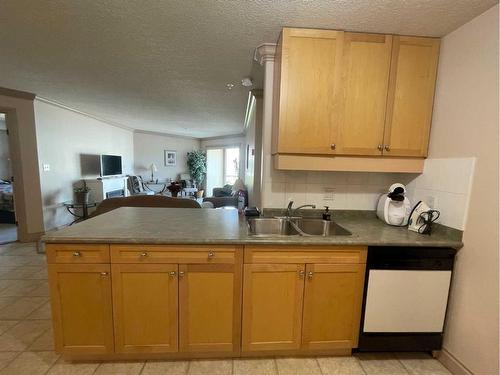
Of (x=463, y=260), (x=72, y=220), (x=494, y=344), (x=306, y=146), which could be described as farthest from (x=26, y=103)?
(x=494, y=344)

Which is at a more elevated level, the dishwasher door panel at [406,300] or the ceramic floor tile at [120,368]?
the dishwasher door panel at [406,300]

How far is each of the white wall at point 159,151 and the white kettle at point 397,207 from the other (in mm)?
7355

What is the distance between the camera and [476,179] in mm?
1452

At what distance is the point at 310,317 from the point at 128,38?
243 cm

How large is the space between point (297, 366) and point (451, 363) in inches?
39.3

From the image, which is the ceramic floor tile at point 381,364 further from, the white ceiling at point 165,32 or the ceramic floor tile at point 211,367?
the white ceiling at point 165,32

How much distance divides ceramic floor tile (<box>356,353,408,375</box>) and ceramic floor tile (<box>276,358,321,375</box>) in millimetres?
326

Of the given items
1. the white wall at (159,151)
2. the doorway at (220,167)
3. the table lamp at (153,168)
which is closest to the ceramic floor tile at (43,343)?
the table lamp at (153,168)

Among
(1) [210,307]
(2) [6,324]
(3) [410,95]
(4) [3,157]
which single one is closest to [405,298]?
(1) [210,307]

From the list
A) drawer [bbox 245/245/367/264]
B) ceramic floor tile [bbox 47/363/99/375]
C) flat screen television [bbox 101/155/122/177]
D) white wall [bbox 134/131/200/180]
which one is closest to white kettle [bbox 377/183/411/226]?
drawer [bbox 245/245/367/264]

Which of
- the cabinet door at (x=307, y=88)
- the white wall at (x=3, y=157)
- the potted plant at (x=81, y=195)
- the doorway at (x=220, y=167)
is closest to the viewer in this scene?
the cabinet door at (x=307, y=88)

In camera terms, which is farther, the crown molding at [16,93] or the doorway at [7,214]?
the doorway at [7,214]

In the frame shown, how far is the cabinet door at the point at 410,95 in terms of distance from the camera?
171cm

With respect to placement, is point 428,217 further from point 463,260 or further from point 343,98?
point 343,98
